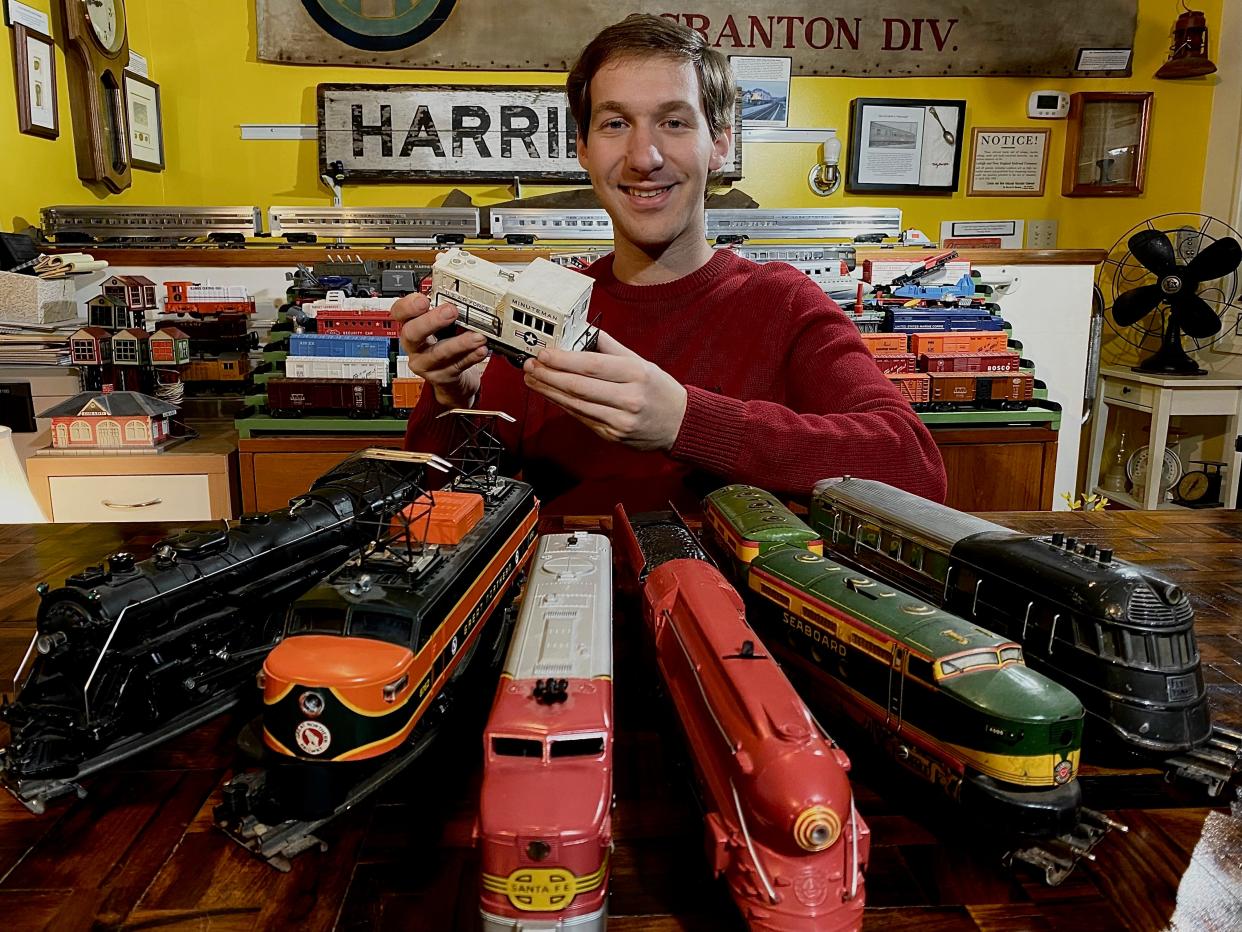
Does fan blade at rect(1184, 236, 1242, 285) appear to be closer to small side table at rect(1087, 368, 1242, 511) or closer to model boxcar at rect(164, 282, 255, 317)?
small side table at rect(1087, 368, 1242, 511)

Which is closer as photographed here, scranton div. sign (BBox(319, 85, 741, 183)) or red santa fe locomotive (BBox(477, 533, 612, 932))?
red santa fe locomotive (BBox(477, 533, 612, 932))

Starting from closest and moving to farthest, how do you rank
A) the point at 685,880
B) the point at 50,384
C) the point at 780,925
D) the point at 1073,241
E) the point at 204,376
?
the point at 780,925, the point at 685,880, the point at 50,384, the point at 204,376, the point at 1073,241

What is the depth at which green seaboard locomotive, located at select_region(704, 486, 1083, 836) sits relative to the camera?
968mm

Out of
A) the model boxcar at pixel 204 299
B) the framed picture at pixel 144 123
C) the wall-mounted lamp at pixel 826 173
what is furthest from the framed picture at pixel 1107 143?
the framed picture at pixel 144 123

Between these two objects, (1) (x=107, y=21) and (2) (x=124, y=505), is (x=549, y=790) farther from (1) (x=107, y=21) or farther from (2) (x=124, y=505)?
(1) (x=107, y=21)

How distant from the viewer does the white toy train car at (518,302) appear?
1.50 metres

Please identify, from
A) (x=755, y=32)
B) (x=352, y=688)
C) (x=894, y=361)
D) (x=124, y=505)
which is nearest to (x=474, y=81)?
(x=755, y=32)

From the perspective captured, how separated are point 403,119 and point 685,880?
6072 millimetres

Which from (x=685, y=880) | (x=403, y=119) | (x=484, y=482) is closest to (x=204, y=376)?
(x=403, y=119)

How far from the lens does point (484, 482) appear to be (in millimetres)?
1657

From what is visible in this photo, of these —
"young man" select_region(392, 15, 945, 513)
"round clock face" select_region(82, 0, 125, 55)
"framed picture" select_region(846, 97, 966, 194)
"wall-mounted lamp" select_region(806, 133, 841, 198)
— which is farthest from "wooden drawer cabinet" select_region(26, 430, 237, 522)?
"framed picture" select_region(846, 97, 966, 194)

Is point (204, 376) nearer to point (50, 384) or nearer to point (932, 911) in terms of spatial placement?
point (50, 384)

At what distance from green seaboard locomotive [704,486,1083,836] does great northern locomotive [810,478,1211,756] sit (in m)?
0.15

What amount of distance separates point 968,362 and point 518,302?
141 inches
